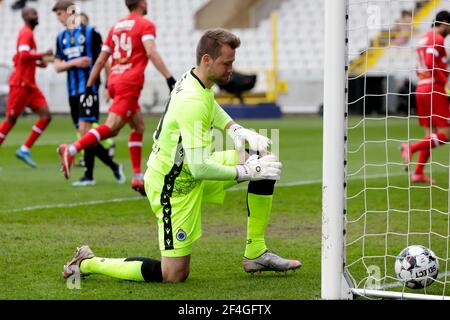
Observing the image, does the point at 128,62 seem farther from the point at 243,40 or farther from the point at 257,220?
the point at 243,40

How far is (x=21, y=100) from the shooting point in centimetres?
1329

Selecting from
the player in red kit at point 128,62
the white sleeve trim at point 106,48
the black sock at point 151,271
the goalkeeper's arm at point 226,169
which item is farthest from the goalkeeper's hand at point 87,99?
the goalkeeper's arm at point 226,169

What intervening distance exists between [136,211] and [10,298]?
12.1ft

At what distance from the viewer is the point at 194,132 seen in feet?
17.5

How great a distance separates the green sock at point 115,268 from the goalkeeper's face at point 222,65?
3.86 feet

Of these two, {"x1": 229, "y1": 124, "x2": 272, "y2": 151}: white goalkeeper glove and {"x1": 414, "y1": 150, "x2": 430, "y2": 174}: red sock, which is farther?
{"x1": 414, "y1": 150, "x2": 430, "y2": 174}: red sock

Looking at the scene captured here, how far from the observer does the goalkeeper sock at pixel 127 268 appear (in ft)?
18.4

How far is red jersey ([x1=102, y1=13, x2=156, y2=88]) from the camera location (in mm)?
10352

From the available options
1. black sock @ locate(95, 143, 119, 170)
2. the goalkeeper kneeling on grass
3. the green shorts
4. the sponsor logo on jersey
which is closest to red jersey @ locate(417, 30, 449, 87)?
black sock @ locate(95, 143, 119, 170)

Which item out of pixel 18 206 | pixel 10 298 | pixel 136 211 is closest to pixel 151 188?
pixel 10 298

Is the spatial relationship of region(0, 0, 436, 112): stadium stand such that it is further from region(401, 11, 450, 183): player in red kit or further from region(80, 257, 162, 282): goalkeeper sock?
region(80, 257, 162, 282): goalkeeper sock

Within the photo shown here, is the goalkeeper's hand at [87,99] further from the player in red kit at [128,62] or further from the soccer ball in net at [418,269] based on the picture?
the soccer ball in net at [418,269]

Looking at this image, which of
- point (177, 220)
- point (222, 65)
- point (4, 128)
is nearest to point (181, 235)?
point (177, 220)
